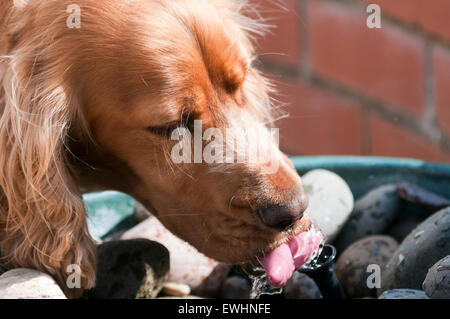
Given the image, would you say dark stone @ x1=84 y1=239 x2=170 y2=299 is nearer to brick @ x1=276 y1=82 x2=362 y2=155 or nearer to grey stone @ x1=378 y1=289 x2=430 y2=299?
grey stone @ x1=378 y1=289 x2=430 y2=299

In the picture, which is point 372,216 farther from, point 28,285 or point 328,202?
point 28,285

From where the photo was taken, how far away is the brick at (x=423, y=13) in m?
4.15

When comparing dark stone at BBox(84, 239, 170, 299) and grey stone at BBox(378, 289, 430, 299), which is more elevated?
grey stone at BBox(378, 289, 430, 299)

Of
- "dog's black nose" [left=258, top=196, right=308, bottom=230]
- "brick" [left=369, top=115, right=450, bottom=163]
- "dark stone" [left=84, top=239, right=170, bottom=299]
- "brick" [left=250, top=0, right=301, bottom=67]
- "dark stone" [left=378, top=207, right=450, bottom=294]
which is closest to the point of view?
"dog's black nose" [left=258, top=196, right=308, bottom=230]

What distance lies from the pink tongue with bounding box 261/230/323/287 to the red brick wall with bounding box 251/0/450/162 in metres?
2.04

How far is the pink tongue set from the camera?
2.08 m

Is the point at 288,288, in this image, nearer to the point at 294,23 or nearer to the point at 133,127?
the point at 133,127

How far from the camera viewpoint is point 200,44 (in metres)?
2.16

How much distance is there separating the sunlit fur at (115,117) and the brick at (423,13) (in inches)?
91.8

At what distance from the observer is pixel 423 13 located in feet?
13.9

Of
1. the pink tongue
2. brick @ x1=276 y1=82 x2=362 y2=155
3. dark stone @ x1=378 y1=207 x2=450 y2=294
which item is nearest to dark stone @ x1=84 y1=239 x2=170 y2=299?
the pink tongue

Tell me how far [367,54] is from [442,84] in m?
A: 0.48

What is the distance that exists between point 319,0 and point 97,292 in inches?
108

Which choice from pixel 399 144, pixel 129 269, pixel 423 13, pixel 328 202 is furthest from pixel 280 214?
pixel 399 144
